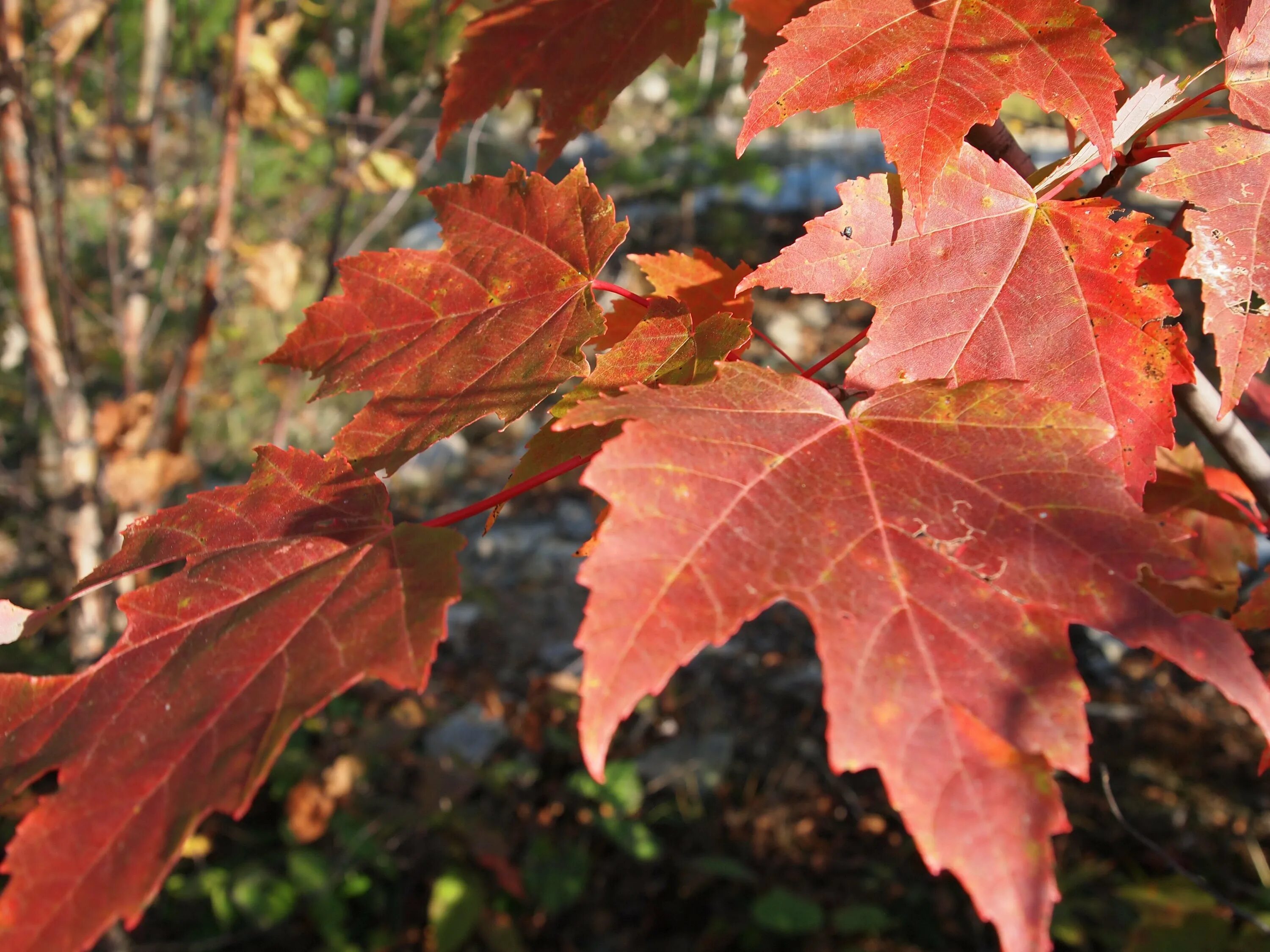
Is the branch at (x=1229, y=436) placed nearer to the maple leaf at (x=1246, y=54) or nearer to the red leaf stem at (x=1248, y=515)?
the red leaf stem at (x=1248, y=515)

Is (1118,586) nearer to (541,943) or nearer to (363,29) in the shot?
(541,943)

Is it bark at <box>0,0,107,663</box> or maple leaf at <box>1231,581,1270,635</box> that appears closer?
maple leaf at <box>1231,581,1270,635</box>

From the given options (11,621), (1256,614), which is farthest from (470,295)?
(1256,614)

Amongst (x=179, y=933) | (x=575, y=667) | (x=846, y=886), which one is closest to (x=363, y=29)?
(x=575, y=667)

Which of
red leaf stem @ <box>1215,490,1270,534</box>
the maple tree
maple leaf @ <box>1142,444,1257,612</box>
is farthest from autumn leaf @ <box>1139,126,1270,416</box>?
red leaf stem @ <box>1215,490,1270,534</box>

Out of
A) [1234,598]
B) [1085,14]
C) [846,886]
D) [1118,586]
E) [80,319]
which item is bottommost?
[846,886]

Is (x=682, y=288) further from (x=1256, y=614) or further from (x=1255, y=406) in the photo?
(x=1255, y=406)

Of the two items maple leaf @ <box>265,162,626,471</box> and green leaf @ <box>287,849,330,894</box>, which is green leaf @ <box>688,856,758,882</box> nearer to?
green leaf @ <box>287,849,330,894</box>
